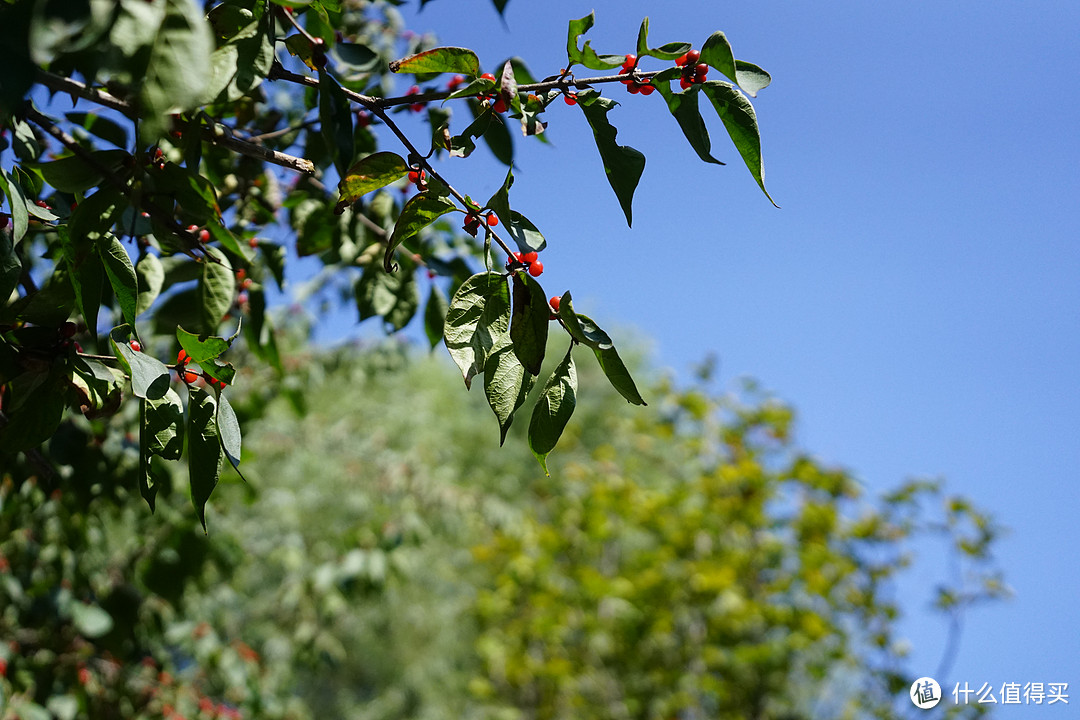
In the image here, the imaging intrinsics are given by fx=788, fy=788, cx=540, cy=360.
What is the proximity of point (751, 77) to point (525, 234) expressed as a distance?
0.25 metres

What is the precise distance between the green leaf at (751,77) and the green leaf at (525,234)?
22 centimetres

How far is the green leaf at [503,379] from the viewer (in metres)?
0.64

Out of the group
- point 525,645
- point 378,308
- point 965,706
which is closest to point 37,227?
point 378,308

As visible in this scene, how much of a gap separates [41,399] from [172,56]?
44 centimetres

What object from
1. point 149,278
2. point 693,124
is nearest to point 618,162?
point 693,124

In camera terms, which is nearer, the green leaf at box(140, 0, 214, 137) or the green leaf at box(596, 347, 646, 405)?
the green leaf at box(140, 0, 214, 137)

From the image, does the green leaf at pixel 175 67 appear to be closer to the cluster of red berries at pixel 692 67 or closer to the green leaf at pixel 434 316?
the cluster of red berries at pixel 692 67

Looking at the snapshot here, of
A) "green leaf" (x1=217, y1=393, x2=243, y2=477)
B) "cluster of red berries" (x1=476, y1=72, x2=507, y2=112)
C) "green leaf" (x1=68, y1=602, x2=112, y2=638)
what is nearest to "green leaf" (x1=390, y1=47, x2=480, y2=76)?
"cluster of red berries" (x1=476, y1=72, x2=507, y2=112)

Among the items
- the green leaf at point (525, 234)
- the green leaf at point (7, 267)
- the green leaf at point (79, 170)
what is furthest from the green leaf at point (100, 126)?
the green leaf at point (525, 234)

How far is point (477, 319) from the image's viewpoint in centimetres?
68

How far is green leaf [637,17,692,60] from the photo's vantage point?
69 centimetres

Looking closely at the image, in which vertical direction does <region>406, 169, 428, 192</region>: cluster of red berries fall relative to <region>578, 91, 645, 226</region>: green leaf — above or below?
below

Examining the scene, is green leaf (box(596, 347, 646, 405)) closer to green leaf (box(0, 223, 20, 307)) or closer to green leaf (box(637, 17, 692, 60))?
green leaf (box(637, 17, 692, 60))

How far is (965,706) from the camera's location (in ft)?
10.2
